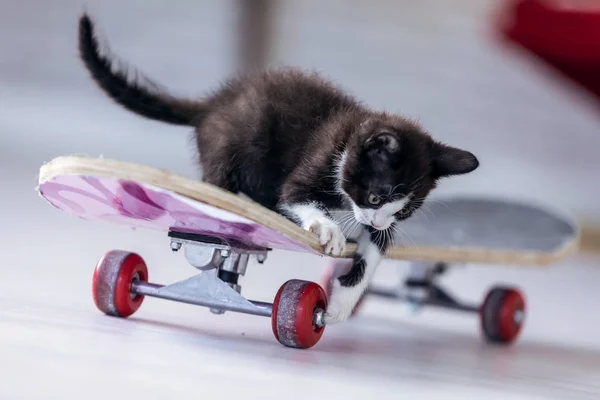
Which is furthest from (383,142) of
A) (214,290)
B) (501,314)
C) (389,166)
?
(501,314)

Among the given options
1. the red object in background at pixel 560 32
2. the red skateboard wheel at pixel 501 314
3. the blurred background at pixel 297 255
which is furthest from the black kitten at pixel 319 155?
the red object in background at pixel 560 32

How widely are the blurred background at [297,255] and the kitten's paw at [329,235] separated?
200mm

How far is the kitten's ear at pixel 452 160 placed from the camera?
60.0 inches

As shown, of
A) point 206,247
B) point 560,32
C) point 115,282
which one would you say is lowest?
point 115,282

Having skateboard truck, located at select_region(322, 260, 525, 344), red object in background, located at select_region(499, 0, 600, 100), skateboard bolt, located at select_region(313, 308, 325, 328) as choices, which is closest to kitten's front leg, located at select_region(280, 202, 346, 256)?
skateboard bolt, located at select_region(313, 308, 325, 328)

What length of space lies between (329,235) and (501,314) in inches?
33.6

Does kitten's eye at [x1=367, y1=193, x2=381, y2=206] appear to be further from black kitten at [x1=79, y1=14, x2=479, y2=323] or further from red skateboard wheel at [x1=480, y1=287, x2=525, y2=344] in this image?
red skateboard wheel at [x1=480, y1=287, x2=525, y2=344]

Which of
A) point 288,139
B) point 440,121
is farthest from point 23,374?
point 440,121

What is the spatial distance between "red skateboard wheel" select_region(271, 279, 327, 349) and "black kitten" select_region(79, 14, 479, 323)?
7 centimetres

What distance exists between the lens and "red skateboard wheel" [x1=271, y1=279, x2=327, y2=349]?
1.43m

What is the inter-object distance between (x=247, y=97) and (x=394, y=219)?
377 millimetres

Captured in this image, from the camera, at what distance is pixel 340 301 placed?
154cm

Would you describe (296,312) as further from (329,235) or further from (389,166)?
(389,166)

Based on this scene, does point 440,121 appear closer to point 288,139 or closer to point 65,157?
point 288,139
